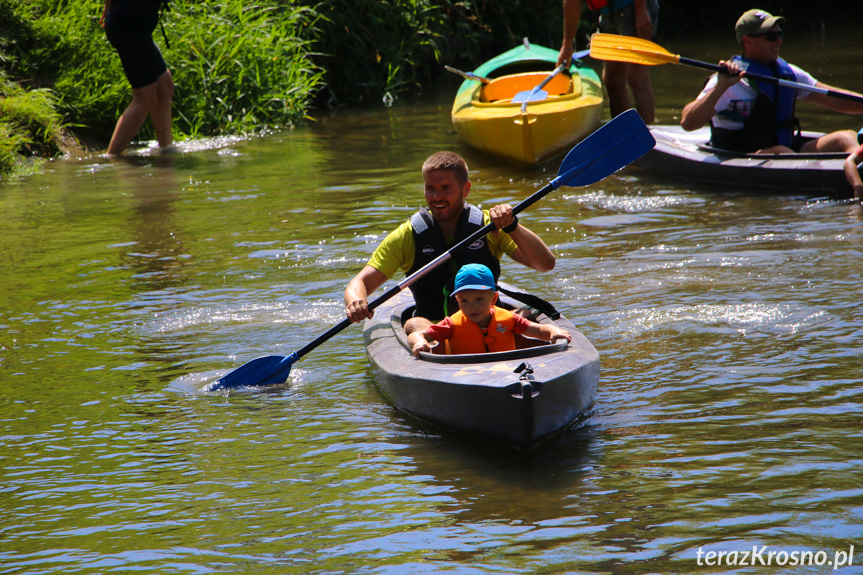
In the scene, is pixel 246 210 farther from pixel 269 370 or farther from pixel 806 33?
pixel 806 33

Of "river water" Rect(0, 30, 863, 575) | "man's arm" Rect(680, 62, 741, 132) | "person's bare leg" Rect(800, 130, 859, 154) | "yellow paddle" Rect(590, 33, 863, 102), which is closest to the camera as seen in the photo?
"river water" Rect(0, 30, 863, 575)

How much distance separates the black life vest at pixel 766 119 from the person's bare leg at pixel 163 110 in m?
4.91

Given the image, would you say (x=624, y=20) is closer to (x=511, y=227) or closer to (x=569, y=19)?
(x=569, y=19)

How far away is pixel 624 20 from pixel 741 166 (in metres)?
1.95

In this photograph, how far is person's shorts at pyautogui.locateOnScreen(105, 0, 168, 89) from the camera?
8602 millimetres

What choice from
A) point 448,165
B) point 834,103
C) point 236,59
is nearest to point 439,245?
point 448,165

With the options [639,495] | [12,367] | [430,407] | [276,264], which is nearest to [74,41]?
[276,264]

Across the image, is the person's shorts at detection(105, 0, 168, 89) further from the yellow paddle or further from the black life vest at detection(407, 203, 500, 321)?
the black life vest at detection(407, 203, 500, 321)

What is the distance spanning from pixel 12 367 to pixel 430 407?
2.23 meters

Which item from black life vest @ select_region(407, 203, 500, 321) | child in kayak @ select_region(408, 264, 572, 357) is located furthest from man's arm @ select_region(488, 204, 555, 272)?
child in kayak @ select_region(408, 264, 572, 357)

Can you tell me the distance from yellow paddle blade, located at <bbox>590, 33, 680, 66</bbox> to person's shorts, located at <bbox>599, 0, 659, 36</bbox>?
→ 2.99ft

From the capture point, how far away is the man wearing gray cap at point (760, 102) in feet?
22.6

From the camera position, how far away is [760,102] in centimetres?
704

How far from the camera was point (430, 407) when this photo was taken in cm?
374
